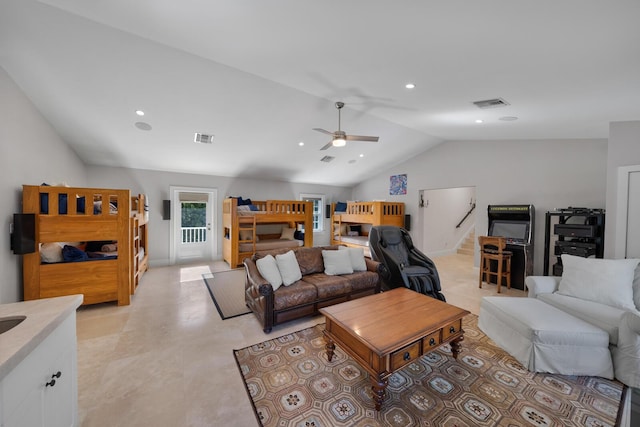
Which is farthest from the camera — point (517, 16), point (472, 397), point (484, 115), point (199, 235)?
point (199, 235)

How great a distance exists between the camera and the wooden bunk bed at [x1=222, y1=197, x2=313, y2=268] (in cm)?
577

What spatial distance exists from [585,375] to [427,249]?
493 cm

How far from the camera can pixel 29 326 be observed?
1.17 metres

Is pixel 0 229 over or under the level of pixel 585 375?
over

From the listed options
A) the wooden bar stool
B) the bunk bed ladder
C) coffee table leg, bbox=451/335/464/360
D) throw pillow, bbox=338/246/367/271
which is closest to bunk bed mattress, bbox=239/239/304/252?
the bunk bed ladder

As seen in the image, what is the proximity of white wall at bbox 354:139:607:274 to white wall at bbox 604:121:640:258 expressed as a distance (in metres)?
1.36

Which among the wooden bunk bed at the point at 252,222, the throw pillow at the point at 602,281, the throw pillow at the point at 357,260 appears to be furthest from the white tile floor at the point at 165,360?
the wooden bunk bed at the point at 252,222

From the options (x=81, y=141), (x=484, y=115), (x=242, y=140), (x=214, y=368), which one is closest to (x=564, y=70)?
(x=484, y=115)

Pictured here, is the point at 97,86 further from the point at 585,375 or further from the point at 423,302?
A: the point at 585,375

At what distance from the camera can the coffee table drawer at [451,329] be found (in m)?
2.19

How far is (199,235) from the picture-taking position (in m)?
6.46

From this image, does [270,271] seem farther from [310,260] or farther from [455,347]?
[455,347]

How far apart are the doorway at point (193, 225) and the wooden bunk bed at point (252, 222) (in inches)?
13.0

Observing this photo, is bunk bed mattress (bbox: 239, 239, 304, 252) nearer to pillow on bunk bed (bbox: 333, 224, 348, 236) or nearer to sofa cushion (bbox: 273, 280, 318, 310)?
pillow on bunk bed (bbox: 333, 224, 348, 236)
